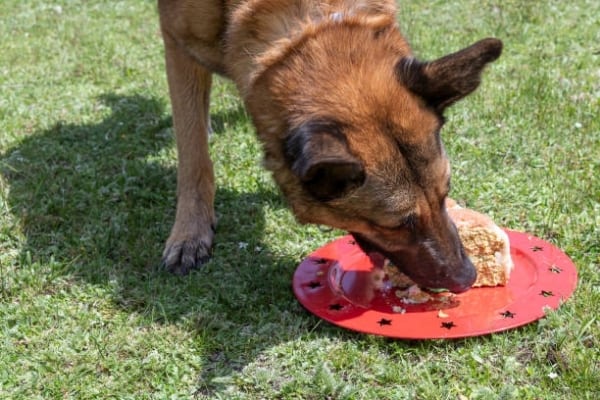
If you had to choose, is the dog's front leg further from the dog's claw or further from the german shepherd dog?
the german shepherd dog

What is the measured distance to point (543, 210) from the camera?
4.90 meters

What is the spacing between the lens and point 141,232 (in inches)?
197

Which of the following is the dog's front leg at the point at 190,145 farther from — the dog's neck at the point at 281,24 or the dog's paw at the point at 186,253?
the dog's neck at the point at 281,24

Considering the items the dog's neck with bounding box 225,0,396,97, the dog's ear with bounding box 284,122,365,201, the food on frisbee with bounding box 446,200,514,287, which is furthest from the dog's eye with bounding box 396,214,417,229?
the dog's neck with bounding box 225,0,396,97

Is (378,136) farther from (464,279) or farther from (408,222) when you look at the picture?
(464,279)

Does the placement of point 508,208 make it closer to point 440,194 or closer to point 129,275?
point 440,194

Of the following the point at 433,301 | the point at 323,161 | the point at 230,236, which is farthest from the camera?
the point at 230,236

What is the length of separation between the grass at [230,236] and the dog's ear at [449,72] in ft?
3.74

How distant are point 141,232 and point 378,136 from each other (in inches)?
83.7

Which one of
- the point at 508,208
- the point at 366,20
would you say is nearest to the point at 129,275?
the point at 366,20

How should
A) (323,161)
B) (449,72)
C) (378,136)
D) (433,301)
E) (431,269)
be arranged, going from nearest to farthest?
(323,161) < (378,136) < (449,72) < (431,269) < (433,301)

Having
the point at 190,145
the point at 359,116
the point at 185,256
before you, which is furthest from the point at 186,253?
the point at 359,116

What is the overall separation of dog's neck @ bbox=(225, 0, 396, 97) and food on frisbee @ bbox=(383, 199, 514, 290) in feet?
3.75

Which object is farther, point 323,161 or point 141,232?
point 141,232
